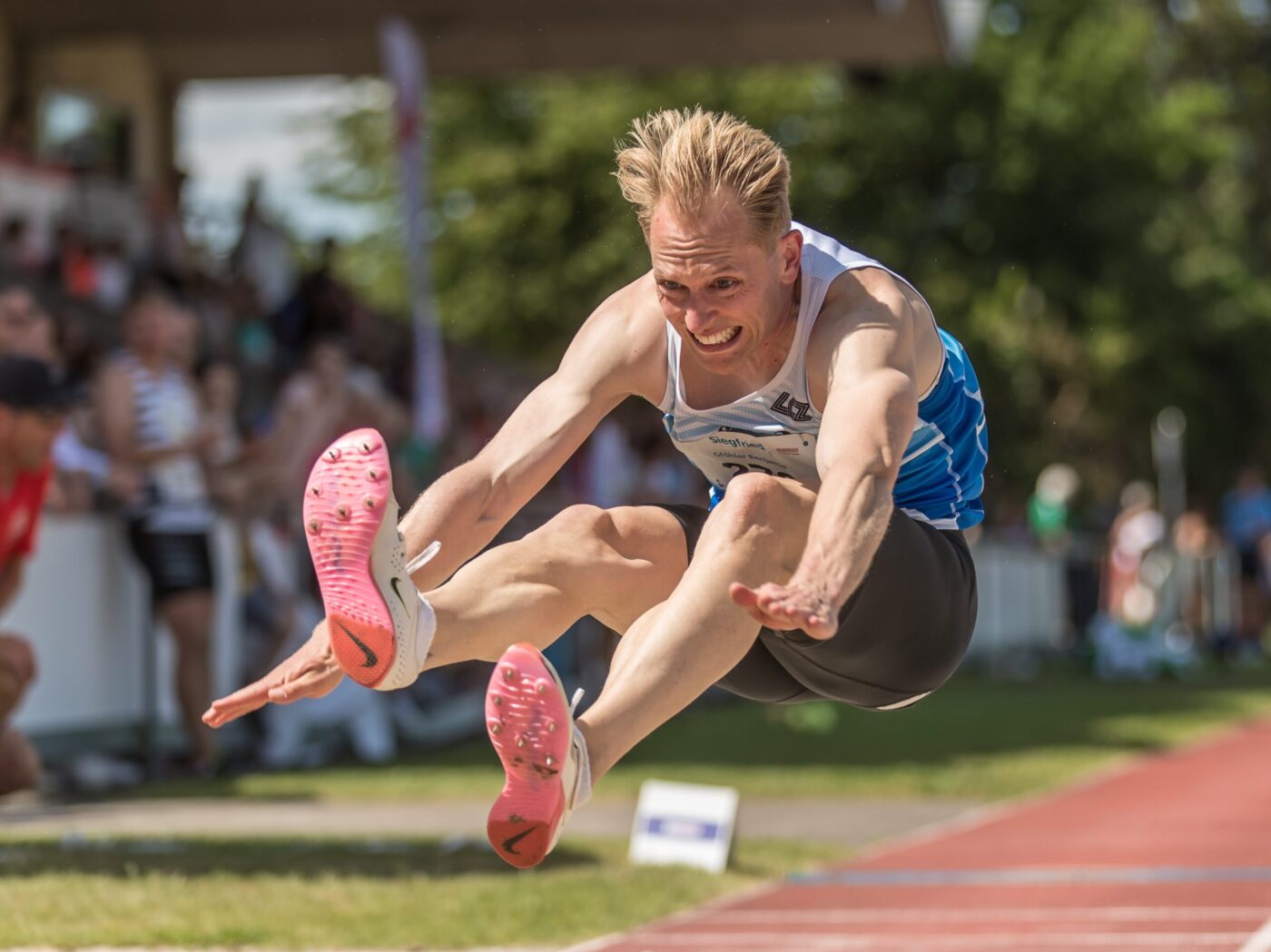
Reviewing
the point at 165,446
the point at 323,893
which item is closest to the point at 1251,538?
the point at 165,446

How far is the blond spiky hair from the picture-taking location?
14.6 feet

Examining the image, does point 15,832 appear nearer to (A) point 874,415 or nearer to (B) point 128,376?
(B) point 128,376

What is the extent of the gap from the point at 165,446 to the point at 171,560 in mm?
560

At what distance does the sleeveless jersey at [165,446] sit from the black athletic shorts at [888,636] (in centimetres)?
559

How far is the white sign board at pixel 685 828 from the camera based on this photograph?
797 cm

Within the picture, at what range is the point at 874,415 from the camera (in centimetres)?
425

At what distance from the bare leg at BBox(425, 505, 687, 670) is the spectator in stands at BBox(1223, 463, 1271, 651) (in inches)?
906

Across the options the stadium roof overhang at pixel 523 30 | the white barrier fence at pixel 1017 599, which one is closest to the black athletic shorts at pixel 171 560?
the stadium roof overhang at pixel 523 30

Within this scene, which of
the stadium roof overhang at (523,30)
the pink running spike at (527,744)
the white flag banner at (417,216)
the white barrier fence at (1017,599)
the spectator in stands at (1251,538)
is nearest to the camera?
the pink running spike at (527,744)

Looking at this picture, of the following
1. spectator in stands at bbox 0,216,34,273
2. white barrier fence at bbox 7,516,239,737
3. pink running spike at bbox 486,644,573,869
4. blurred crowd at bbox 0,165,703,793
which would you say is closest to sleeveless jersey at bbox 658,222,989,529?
pink running spike at bbox 486,644,573,869

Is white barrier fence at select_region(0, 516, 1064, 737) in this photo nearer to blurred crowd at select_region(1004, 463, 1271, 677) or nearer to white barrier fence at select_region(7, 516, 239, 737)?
white barrier fence at select_region(7, 516, 239, 737)

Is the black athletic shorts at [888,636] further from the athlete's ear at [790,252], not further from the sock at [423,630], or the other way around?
the sock at [423,630]

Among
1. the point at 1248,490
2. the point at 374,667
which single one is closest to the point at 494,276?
the point at 1248,490

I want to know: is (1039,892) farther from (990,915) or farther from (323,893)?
(323,893)
